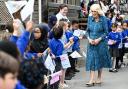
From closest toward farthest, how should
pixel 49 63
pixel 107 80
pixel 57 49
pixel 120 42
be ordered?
pixel 49 63
pixel 57 49
pixel 107 80
pixel 120 42

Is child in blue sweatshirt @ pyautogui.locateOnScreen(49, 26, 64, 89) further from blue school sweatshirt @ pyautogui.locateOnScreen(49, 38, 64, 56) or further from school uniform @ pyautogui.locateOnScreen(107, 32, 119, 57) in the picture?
school uniform @ pyautogui.locateOnScreen(107, 32, 119, 57)

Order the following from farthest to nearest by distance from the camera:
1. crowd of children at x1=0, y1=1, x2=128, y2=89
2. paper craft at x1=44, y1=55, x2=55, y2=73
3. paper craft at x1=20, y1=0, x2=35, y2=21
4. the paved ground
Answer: the paved ground → paper craft at x1=44, y1=55, x2=55, y2=73 → paper craft at x1=20, y1=0, x2=35, y2=21 → crowd of children at x1=0, y1=1, x2=128, y2=89

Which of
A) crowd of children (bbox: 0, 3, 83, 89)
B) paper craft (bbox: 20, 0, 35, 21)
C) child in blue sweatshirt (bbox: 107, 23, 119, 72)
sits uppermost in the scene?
paper craft (bbox: 20, 0, 35, 21)

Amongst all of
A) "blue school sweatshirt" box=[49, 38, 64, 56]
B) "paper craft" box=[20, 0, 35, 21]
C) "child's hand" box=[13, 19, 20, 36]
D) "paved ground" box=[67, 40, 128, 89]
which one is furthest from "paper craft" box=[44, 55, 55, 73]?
"paved ground" box=[67, 40, 128, 89]

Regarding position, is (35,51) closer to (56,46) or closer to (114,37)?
(56,46)

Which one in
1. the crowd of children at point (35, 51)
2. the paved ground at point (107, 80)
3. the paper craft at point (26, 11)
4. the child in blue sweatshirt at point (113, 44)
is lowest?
the paved ground at point (107, 80)

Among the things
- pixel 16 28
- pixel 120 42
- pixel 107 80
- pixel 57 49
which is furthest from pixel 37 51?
pixel 120 42

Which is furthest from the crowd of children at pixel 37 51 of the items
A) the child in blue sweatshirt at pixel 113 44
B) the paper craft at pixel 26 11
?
the paper craft at pixel 26 11

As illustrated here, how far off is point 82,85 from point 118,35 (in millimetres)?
2892

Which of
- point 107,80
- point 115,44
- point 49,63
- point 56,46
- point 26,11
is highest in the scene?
point 26,11

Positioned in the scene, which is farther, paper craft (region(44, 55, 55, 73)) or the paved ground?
the paved ground

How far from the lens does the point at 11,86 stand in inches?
98.0

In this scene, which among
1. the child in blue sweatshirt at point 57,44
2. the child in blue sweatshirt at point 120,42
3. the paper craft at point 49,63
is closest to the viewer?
the paper craft at point 49,63

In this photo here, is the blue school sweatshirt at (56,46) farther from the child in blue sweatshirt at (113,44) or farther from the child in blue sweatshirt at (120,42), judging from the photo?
the child in blue sweatshirt at (120,42)
